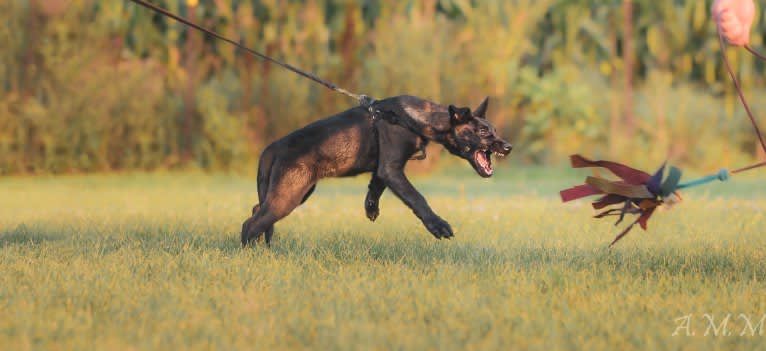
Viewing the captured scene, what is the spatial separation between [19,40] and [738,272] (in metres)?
13.9

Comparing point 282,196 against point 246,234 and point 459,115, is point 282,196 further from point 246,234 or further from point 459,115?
point 459,115

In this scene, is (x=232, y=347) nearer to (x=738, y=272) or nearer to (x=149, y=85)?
(x=738, y=272)

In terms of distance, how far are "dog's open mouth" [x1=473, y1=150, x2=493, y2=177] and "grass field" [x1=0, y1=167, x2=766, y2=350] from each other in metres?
0.55

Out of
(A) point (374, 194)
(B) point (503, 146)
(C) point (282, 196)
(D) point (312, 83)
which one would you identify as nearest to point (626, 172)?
(B) point (503, 146)

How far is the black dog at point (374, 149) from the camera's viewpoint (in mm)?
6238

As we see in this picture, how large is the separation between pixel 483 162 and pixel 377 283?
53.5 inches

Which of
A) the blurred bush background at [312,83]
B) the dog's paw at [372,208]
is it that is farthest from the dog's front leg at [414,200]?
the blurred bush background at [312,83]

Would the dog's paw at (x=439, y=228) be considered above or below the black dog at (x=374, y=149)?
below

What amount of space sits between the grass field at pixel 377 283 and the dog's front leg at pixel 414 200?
0.23 metres

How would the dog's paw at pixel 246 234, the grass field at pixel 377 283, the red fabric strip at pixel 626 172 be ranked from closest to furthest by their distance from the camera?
the grass field at pixel 377 283 → the red fabric strip at pixel 626 172 → the dog's paw at pixel 246 234

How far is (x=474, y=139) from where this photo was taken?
6.23m

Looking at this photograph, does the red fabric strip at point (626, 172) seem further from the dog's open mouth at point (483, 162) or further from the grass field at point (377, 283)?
the dog's open mouth at point (483, 162)

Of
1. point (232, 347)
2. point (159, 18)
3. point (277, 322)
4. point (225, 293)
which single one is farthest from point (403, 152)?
point (159, 18)

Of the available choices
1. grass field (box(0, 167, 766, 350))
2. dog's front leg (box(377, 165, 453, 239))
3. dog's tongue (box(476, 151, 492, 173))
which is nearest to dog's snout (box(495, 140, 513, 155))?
dog's tongue (box(476, 151, 492, 173))
